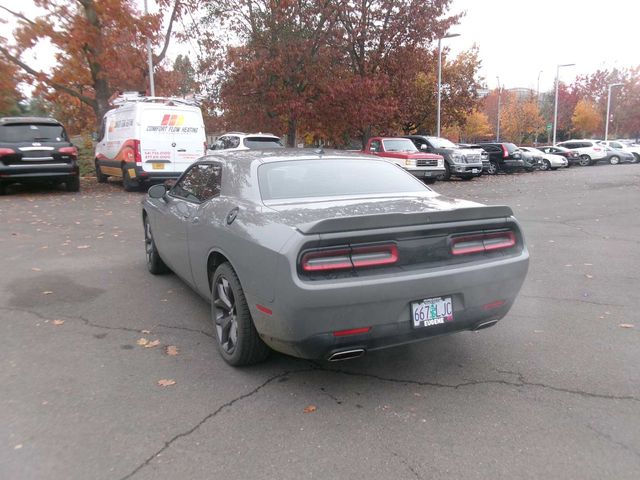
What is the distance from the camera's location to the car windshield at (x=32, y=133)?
13.2 m

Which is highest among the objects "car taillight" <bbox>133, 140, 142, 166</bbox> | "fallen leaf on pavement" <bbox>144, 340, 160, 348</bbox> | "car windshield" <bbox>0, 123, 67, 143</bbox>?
"car windshield" <bbox>0, 123, 67, 143</bbox>

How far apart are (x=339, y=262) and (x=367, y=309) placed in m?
0.32

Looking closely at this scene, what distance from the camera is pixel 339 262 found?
302cm

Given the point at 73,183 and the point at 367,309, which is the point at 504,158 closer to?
the point at 73,183

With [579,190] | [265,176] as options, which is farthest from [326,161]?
[579,190]

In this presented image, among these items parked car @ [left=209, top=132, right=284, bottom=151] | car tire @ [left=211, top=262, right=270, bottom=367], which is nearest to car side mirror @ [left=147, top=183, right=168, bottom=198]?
car tire @ [left=211, top=262, right=270, bottom=367]

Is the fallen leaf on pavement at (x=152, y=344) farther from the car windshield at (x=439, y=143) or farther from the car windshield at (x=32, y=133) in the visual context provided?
the car windshield at (x=439, y=143)

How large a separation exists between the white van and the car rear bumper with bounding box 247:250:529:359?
1172 centimetres

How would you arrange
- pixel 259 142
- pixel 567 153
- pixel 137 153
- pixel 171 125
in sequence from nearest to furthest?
pixel 137 153
pixel 171 125
pixel 259 142
pixel 567 153

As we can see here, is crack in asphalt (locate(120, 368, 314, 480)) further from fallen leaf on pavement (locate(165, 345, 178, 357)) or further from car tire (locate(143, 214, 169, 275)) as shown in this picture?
car tire (locate(143, 214, 169, 275))

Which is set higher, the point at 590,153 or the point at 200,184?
the point at 200,184

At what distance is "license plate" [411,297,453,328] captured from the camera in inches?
125

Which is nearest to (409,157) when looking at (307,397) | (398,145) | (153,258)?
(398,145)

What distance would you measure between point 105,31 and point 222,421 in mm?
18105
